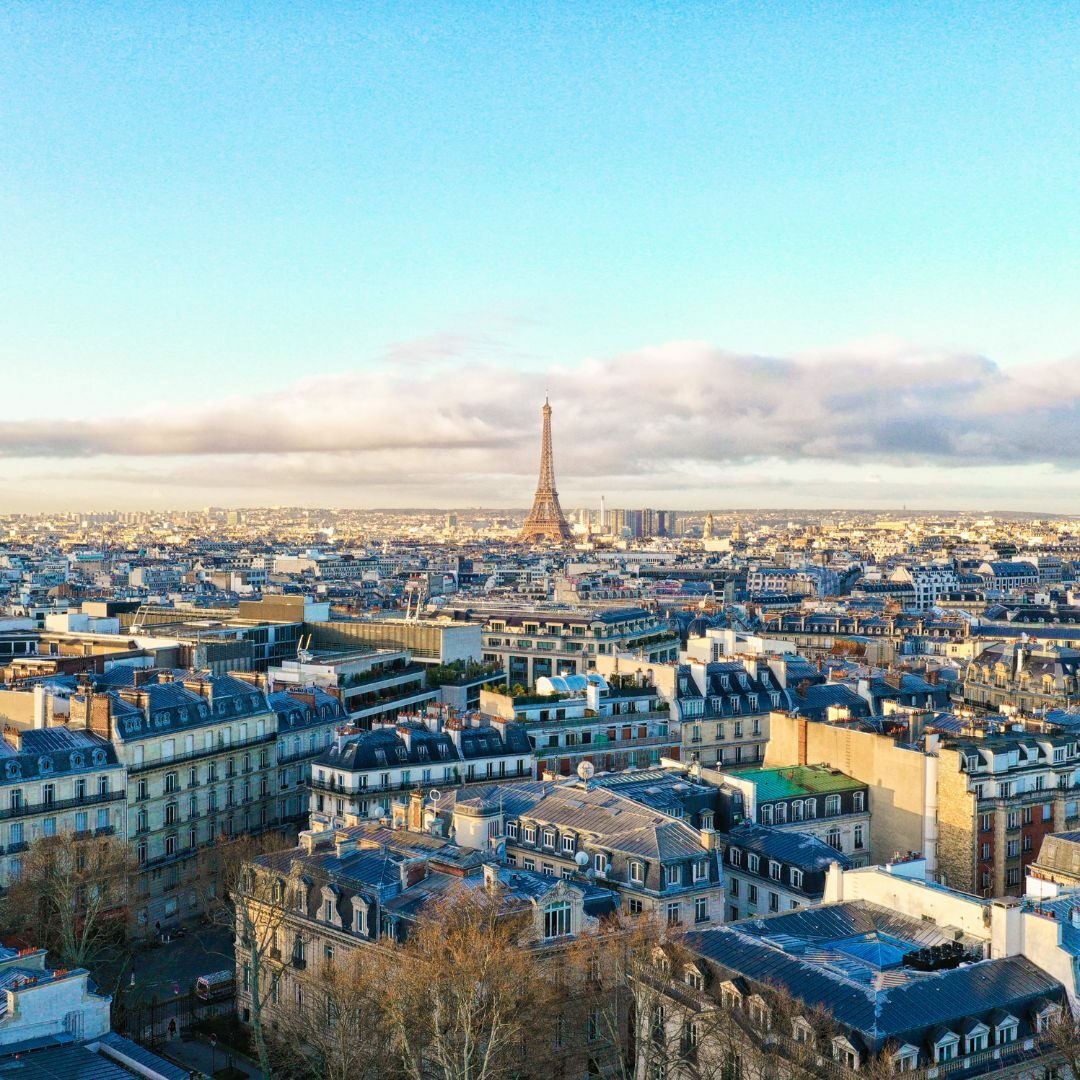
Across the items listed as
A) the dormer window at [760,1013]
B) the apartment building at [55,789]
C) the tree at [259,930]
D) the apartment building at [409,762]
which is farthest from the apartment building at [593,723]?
the dormer window at [760,1013]

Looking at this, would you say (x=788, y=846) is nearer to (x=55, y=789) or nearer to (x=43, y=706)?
(x=55, y=789)

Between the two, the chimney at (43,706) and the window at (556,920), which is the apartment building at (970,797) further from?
the chimney at (43,706)

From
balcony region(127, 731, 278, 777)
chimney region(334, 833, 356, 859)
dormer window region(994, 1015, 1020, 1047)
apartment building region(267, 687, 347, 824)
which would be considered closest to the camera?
dormer window region(994, 1015, 1020, 1047)

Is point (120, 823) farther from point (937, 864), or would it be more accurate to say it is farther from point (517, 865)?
point (937, 864)

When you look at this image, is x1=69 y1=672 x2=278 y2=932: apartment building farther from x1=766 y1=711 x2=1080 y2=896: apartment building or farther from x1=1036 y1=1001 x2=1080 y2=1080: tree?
x1=1036 y1=1001 x2=1080 y2=1080: tree

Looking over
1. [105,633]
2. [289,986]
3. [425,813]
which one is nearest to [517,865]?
[425,813]

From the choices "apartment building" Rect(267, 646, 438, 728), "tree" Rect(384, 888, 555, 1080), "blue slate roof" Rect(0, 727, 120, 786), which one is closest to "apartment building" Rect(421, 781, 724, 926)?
"tree" Rect(384, 888, 555, 1080)

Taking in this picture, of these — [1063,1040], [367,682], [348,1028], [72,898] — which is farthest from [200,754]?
[1063,1040]
